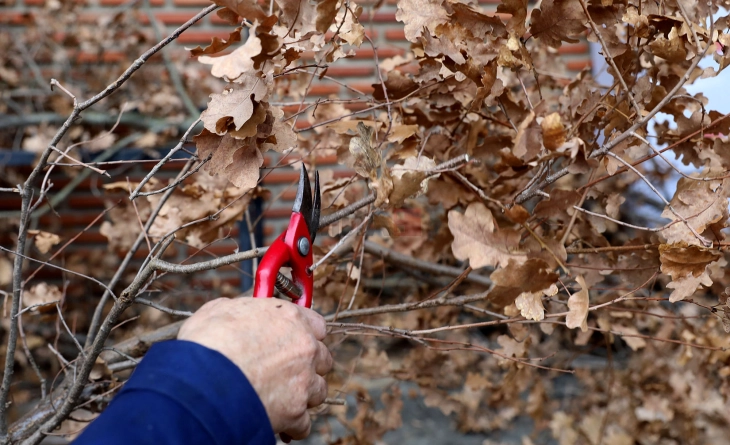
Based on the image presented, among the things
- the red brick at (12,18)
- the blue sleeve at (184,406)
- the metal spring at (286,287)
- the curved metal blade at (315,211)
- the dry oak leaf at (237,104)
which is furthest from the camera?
the red brick at (12,18)

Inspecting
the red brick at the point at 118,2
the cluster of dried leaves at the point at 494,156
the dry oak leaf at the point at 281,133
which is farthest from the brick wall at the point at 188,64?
the dry oak leaf at the point at 281,133

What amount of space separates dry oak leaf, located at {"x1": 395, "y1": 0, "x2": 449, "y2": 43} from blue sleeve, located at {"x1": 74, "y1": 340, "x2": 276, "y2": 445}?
69 centimetres

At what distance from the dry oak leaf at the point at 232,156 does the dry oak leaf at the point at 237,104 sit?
0.08 metres

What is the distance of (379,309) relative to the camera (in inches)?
57.3

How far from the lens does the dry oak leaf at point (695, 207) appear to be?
1.05 metres

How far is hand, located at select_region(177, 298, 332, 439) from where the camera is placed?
34.3 inches

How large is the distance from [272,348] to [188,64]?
9.55ft

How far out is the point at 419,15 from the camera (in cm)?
114

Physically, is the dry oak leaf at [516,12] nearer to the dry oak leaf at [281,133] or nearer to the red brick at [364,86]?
the dry oak leaf at [281,133]

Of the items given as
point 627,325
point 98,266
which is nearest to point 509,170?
point 627,325

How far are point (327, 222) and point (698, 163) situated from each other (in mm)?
836

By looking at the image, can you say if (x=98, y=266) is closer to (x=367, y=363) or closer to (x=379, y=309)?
(x=367, y=363)

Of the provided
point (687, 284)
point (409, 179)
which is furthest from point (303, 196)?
point (687, 284)

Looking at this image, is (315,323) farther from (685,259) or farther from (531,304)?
(685,259)
